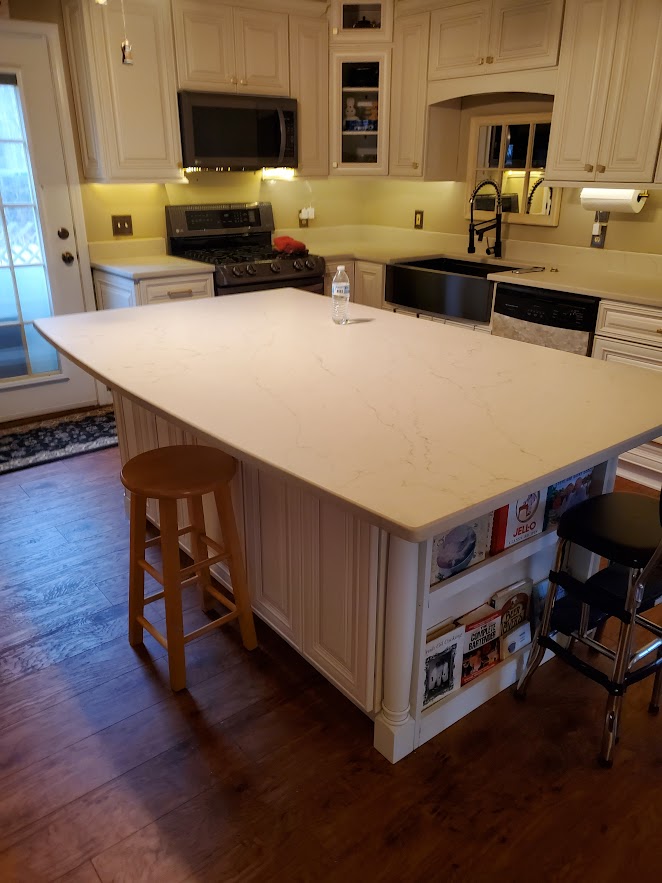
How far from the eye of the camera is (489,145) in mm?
4211

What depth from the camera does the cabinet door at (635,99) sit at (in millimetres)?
3002

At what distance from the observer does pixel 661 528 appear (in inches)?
65.7

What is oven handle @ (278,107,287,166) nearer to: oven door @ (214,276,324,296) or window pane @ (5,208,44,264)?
oven door @ (214,276,324,296)

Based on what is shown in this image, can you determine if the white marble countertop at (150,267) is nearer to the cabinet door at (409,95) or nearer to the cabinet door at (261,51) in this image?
the cabinet door at (261,51)

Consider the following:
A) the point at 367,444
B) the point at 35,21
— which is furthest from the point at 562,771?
the point at 35,21

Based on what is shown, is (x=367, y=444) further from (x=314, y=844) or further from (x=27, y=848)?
(x=27, y=848)

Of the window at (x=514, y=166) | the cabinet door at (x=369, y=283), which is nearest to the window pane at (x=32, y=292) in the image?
the cabinet door at (x=369, y=283)

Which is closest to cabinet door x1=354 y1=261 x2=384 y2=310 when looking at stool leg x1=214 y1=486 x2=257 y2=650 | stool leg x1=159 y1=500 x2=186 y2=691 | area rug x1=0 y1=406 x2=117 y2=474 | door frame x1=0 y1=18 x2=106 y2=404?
door frame x1=0 y1=18 x2=106 y2=404

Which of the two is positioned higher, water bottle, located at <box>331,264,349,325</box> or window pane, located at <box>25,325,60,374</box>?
water bottle, located at <box>331,264,349,325</box>

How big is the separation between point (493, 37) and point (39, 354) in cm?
322

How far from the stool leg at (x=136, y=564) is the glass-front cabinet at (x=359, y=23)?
3604 millimetres

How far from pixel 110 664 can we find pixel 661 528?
65.0 inches

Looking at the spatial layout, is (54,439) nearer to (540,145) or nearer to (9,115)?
(9,115)

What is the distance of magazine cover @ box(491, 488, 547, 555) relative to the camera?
68.2 inches
